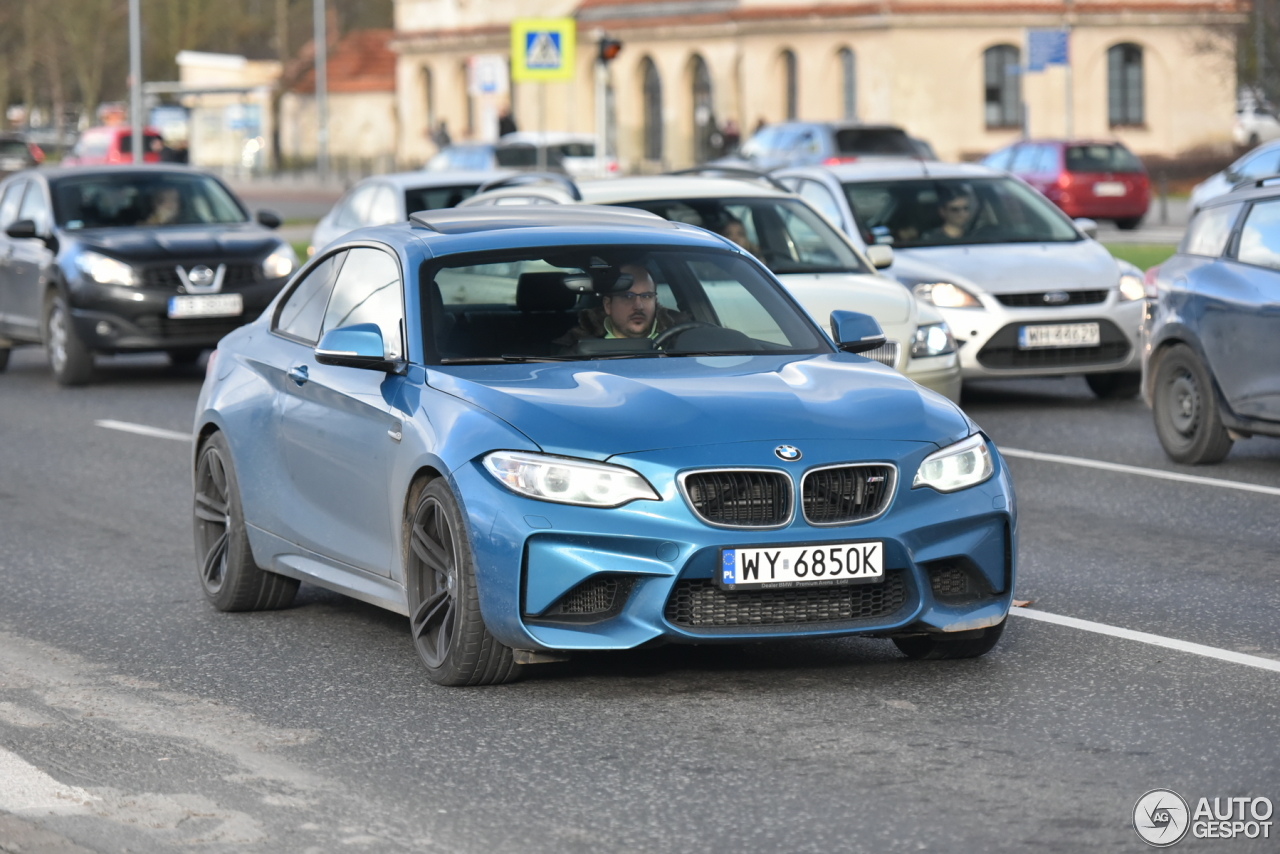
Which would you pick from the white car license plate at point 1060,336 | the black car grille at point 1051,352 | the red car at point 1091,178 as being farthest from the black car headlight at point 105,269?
the red car at point 1091,178

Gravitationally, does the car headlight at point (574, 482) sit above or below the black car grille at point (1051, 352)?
above

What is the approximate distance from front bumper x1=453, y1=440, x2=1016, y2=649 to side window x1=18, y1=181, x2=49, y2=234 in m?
13.2

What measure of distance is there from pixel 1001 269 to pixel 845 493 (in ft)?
29.9

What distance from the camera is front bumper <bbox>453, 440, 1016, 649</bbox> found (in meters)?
6.40

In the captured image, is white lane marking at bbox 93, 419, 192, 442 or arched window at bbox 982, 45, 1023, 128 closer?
white lane marking at bbox 93, 419, 192, 442

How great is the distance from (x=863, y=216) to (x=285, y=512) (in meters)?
9.34

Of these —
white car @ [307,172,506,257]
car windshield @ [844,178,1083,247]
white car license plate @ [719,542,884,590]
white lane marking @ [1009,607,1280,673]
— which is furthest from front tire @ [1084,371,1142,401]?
white car license plate @ [719,542,884,590]

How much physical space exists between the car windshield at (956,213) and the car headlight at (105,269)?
18.6ft

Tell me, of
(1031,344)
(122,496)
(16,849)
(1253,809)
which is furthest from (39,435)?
(1253,809)

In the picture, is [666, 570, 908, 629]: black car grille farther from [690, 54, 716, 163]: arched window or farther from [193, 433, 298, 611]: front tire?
[690, 54, 716, 163]: arched window

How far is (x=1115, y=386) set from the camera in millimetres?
16188

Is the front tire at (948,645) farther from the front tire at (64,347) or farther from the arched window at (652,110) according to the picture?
the arched window at (652,110)

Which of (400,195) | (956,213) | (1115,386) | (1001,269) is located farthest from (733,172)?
(1115,386)

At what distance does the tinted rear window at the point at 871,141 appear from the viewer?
40.9 m
